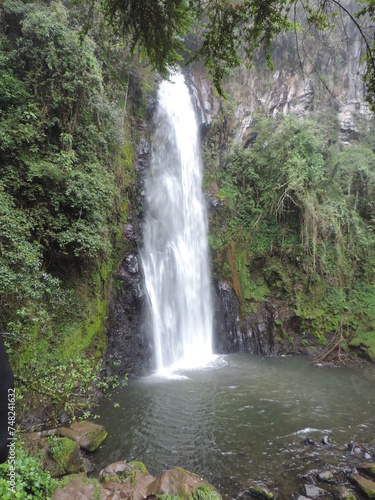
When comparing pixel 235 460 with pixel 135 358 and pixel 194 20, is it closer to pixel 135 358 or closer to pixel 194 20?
pixel 135 358

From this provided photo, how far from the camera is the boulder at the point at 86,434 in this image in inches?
195

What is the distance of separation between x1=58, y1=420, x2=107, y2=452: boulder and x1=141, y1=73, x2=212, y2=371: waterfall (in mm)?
4523

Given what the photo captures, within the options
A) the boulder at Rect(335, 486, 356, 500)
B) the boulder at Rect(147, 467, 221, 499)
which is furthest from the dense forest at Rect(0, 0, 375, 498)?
the boulder at Rect(335, 486, 356, 500)

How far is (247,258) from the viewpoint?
13781 millimetres

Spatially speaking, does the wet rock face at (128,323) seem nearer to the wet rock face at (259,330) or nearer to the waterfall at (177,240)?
the waterfall at (177,240)

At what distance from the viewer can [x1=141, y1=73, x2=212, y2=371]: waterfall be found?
10.9 meters

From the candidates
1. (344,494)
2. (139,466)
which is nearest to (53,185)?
(139,466)

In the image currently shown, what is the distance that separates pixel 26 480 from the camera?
126 inches

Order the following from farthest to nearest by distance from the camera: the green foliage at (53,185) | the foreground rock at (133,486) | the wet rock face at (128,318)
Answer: the wet rock face at (128,318) → the green foliage at (53,185) → the foreground rock at (133,486)

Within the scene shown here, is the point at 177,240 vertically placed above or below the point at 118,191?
below

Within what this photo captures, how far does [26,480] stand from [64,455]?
1.13 metres

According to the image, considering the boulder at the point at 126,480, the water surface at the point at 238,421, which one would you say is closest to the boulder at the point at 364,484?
the water surface at the point at 238,421

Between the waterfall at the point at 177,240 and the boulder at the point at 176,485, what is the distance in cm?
580

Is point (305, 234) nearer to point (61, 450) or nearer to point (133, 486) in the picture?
point (133, 486)
